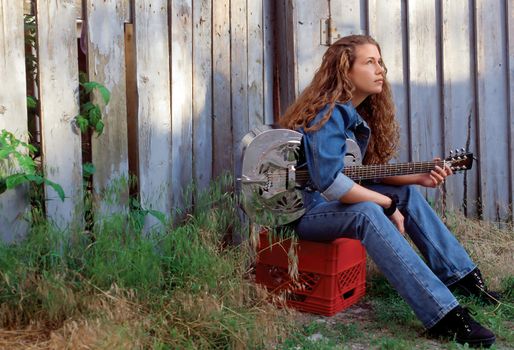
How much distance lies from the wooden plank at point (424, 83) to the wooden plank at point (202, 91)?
5.63 feet

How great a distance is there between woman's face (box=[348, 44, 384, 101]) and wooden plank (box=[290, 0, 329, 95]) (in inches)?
35.6

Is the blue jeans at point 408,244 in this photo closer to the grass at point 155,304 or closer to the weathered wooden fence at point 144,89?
the grass at point 155,304

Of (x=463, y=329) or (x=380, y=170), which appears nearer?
(x=463, y=329)

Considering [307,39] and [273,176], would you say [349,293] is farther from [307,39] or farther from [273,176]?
[307,39]

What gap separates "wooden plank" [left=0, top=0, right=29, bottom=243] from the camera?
3.23 meters

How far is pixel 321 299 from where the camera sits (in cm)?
343

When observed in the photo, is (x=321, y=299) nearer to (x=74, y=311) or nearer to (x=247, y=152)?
(x=247, y=152)

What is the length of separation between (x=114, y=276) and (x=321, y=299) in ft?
3.84

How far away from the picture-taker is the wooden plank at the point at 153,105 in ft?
12.2

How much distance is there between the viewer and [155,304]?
2.77 metres

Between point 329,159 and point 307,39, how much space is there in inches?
60.7

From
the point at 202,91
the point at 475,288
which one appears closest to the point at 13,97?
the point at 202,91

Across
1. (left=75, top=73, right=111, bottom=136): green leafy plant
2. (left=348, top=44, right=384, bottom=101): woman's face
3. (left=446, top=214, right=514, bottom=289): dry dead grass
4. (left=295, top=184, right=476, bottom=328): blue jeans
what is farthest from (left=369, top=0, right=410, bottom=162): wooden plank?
(left=75, top=73, right=111, bottom=136): green leafy plant

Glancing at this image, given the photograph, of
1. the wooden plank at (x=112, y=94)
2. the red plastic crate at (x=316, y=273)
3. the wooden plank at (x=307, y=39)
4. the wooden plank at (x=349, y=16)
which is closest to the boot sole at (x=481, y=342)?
the red plastic crate at (x=316, y=273)
